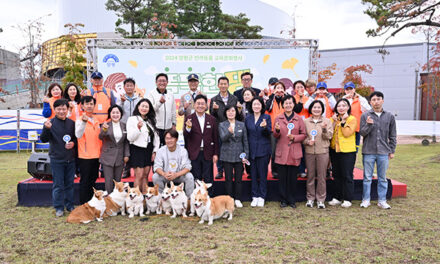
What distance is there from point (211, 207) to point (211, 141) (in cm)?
110

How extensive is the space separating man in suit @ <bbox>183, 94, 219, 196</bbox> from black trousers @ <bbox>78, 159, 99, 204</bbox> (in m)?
1.50

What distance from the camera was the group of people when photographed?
14.2 feet

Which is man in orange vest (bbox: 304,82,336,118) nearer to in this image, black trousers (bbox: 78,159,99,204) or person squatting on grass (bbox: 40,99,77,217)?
black trousers (bbox: 78,159,99,204)

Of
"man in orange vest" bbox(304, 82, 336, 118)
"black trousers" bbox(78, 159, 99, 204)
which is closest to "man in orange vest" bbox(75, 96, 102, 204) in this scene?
"black trousers" bbox(78, 159, 99, 204)

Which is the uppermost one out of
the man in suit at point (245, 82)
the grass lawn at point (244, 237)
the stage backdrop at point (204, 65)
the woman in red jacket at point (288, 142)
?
the stage backdrop at point (204, 65)

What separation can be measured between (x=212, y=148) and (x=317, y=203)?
202 centimetres

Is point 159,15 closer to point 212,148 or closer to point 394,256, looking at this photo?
point 212,148

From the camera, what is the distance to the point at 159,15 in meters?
17.4

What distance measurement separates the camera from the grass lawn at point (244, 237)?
121 inches

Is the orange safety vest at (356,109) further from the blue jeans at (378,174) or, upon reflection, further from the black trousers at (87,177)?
the black trousers at (87,177)

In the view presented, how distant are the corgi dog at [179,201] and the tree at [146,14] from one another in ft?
48.4

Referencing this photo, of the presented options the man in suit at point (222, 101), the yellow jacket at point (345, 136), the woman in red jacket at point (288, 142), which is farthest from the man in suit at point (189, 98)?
the yellow jacket at point (345, 136)

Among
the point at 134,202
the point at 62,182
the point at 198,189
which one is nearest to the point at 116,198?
the point at 134,202

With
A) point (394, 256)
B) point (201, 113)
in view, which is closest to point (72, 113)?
point (201, 113)
